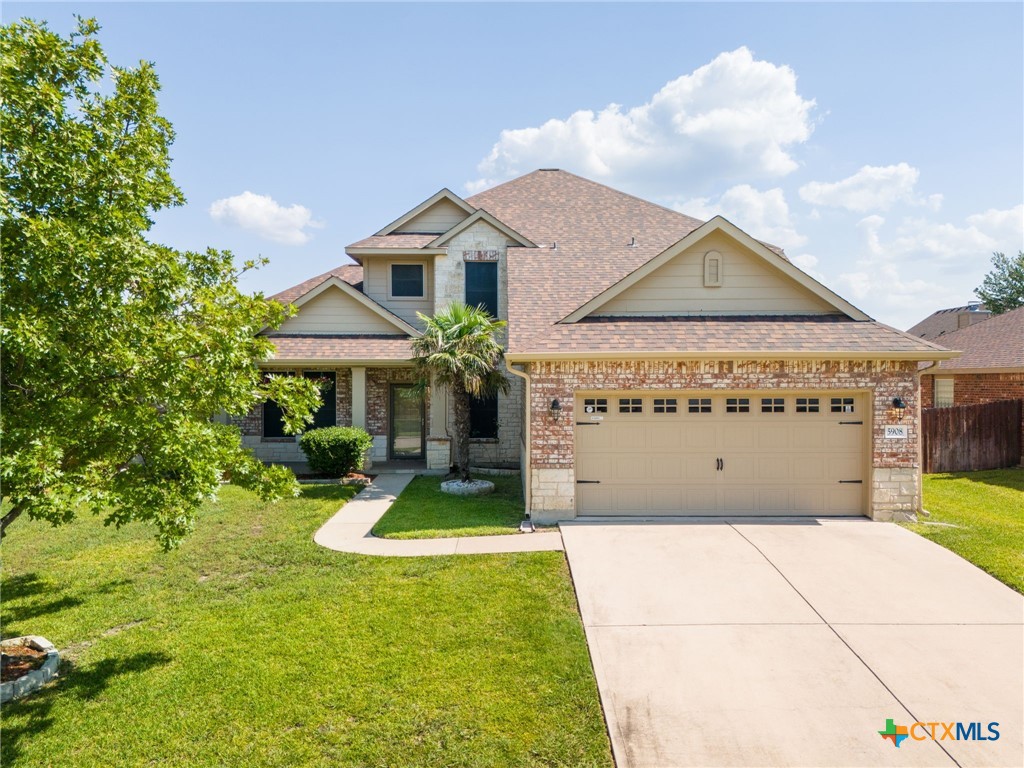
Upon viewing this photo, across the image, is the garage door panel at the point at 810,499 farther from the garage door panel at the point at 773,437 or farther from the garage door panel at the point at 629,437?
the garage door panel at the point at 629,437

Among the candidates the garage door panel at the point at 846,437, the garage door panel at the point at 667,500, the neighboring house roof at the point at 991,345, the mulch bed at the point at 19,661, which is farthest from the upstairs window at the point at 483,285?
the neighboring house roof at the point at 991,345

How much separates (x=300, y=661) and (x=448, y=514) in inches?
214

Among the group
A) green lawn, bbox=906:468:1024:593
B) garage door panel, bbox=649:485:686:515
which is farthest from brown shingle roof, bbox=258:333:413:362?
green lawn, bbox=906:468:1024:593

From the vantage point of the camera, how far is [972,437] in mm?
15258

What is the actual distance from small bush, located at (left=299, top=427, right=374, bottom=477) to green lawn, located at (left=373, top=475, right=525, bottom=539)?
1.80 m

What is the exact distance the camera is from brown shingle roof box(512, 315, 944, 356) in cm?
998

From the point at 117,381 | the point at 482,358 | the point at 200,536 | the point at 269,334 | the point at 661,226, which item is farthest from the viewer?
the point at 661,226

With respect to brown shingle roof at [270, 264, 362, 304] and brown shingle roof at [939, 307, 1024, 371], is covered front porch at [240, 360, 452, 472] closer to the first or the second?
brown shingle roof at [270, 264, 362, 304]

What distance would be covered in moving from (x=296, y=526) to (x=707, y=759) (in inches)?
319

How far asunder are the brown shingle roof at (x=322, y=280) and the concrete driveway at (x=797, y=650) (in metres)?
13.0

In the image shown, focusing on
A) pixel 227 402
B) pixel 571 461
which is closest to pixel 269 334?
pixel 571 461

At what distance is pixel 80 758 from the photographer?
13.7ft

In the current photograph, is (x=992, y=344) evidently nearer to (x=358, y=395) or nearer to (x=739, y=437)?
(x=739, y=437)

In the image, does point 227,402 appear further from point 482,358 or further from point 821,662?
point 482,358
